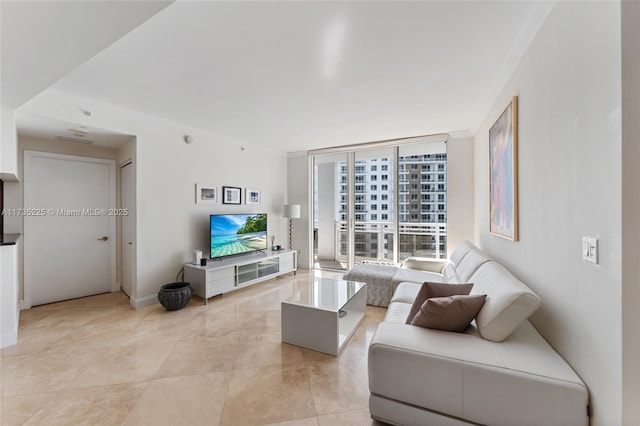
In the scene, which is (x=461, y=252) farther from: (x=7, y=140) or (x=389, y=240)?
(x=7, y=140)

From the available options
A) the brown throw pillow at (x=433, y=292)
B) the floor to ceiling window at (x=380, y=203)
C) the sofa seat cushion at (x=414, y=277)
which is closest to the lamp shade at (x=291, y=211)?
the floor to ceiling window at (x=380, y=203)

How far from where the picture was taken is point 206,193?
13.1ft

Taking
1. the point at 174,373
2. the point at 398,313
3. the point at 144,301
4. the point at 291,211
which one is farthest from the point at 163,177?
the point at 398,313

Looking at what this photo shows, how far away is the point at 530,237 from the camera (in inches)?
70.4

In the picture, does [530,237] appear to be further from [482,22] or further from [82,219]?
[82,219]

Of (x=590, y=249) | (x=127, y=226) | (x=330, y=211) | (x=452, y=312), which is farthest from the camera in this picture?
(x=330, y=211)

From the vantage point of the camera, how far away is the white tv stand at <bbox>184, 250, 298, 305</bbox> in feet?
11.3

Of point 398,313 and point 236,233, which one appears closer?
point 398,313

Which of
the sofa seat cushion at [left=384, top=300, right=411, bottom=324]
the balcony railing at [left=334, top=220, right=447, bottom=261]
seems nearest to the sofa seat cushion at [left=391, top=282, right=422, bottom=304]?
the sofa seat cushion at [left=384, top=300, right=411, bottom=324]

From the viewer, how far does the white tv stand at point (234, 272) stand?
136 inches

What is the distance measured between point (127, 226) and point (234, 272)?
1.66 meters

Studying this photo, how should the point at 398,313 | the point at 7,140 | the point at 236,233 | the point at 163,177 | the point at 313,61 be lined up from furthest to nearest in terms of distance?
the point at 236,233
the point at 163,177
the point at 7,140
the point at 398,313
the point at 313,61
